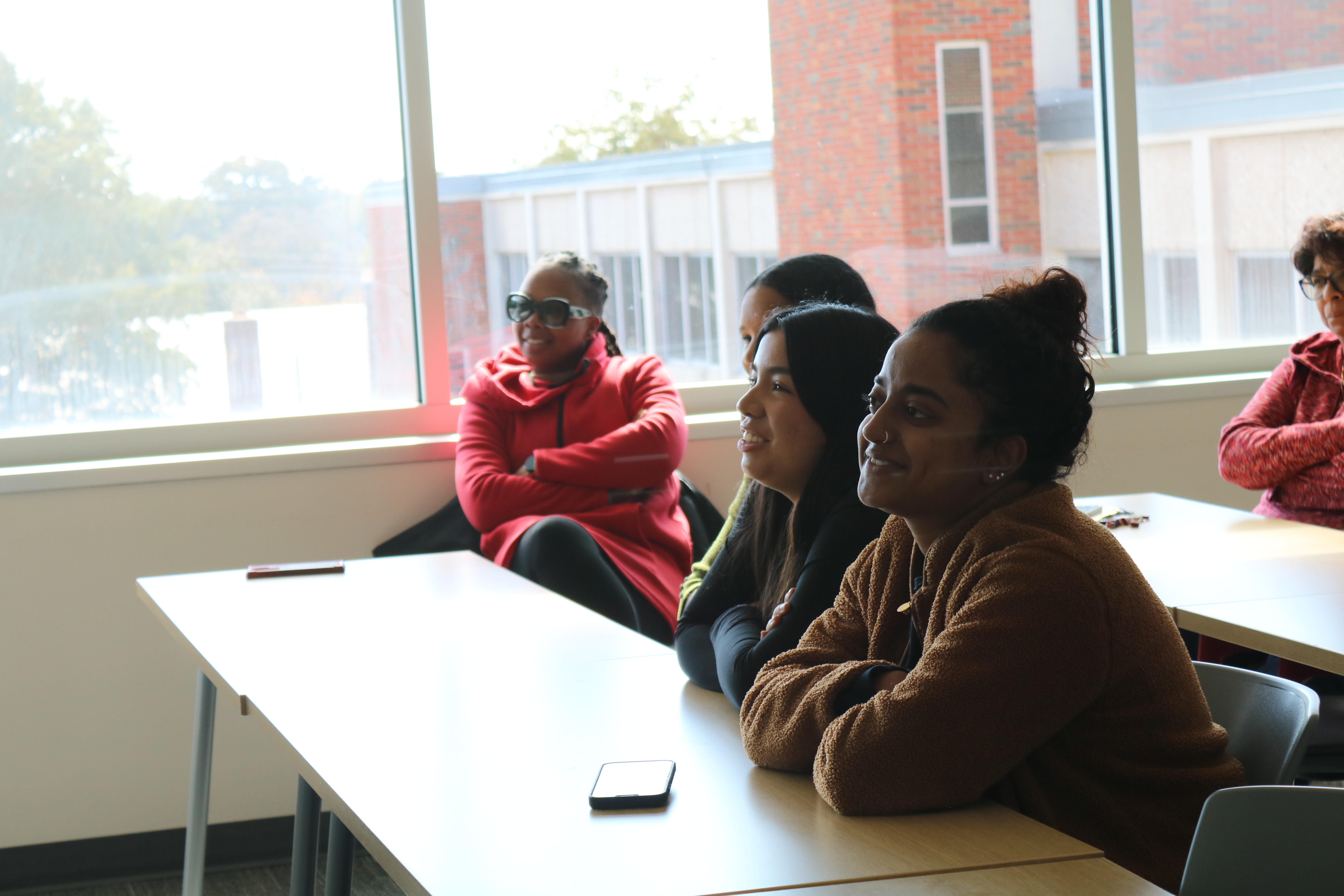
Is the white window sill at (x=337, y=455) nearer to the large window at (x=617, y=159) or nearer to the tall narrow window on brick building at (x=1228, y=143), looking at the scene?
the large window at (x=617, y=159)

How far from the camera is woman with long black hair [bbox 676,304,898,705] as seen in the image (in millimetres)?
1814

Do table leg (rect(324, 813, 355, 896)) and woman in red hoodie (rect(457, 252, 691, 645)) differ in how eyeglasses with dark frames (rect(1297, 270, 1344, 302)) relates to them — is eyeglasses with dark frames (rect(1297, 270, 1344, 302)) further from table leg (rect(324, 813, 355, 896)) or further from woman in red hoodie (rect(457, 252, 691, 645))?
table leg (rect(324, 813, 355, 896))

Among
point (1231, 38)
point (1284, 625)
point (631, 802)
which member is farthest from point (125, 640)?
point (1231, 38)

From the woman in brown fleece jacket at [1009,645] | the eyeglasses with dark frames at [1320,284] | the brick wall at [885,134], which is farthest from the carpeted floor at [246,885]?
the eyeglasses with dark frames at [1320,284]

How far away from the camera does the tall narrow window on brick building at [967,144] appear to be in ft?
14.0

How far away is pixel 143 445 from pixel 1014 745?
2.96 metres

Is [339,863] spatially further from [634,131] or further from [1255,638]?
[634,131]

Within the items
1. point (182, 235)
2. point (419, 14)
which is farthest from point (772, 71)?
point (182, 235)

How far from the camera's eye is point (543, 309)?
142 inches

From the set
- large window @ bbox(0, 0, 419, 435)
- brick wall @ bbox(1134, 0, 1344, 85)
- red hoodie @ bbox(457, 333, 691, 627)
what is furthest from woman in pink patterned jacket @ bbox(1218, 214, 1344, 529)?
large window @ bbox(0, 0, 419, 435)

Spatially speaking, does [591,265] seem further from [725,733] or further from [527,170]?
[725,733]

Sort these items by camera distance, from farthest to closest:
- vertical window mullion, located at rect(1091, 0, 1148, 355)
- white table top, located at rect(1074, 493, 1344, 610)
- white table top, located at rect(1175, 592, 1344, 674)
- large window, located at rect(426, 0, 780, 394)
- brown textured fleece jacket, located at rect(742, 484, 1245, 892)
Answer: vertical window mullion, located at rect(1091, 0, 1148, 355), large window, located at rect(426, 0, 780, 394), white table top, located at rect(1074, 493, 1344, 610), white table top, located at rect(1175, 592, 1344, 674), brown textured fleece jacket, located at rect(742, 484, 1245, 892)

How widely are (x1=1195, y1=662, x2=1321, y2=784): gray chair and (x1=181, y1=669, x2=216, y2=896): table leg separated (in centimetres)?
177

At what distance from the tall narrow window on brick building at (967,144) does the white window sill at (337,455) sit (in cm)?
66
